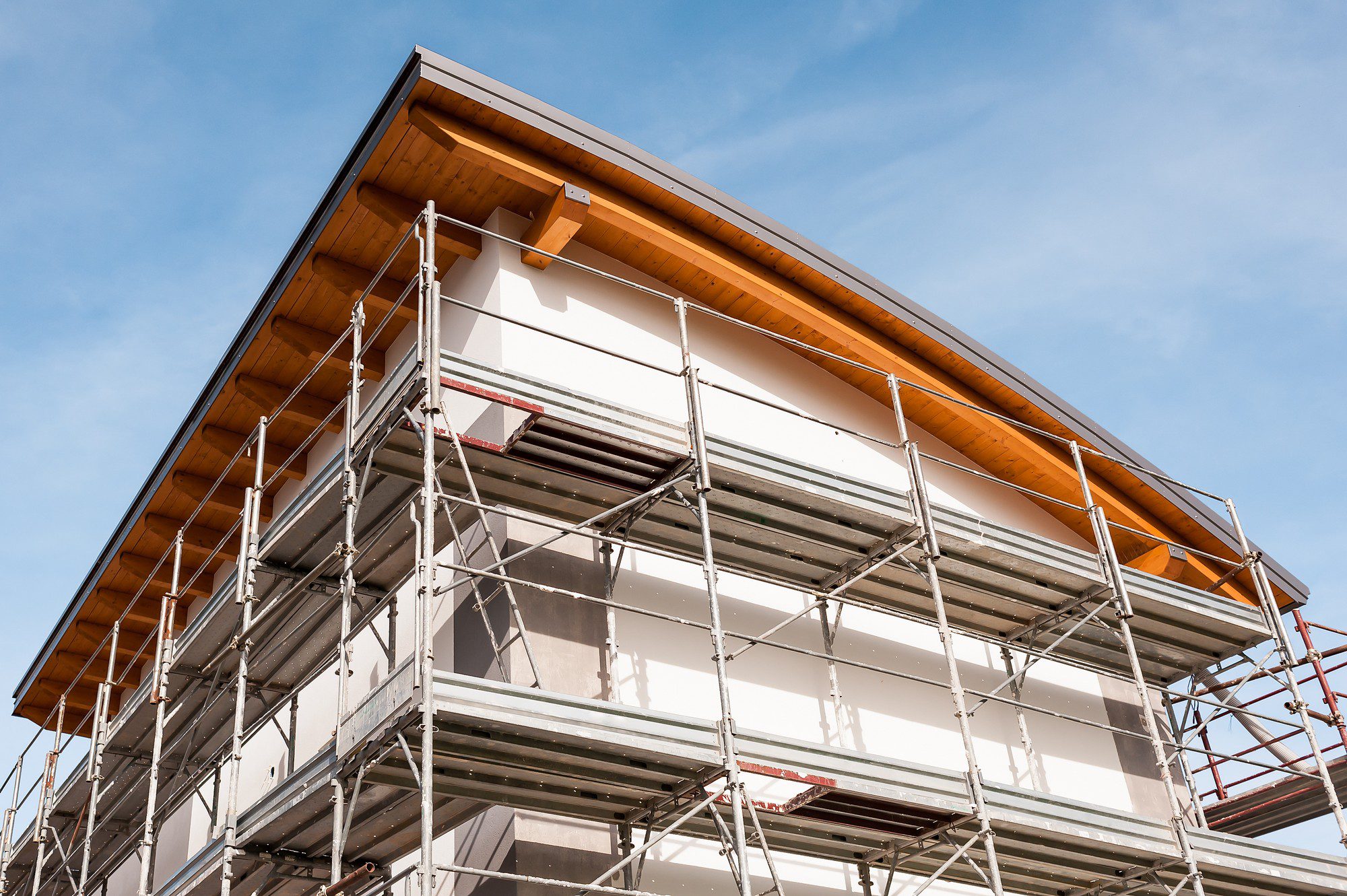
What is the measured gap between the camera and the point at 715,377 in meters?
14.4

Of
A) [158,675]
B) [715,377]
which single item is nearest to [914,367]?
[715,377]

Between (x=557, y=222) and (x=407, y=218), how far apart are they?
1.67m

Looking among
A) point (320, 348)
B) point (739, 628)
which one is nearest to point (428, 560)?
point (739, 628)

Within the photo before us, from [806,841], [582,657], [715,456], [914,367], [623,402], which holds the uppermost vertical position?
[914,367]

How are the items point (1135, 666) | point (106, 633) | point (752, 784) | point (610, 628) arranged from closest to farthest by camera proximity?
point (610, 628) → point (752, 784) → point (1135, 666) → point (106, 633)

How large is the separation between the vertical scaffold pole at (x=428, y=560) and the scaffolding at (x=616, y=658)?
3 centimetres

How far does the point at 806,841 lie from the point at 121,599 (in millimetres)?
12624

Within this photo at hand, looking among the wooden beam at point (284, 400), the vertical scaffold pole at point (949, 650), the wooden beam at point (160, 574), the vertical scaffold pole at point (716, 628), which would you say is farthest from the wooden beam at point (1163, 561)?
the wooden beam at point (160, 574)

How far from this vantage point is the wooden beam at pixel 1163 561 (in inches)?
667

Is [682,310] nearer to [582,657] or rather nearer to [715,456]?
[715,456]

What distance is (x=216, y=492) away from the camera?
17297mm

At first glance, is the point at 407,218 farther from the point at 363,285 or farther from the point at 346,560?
the point at 346,560

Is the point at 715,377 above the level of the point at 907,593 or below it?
above

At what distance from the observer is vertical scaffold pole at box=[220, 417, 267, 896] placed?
1116cm
